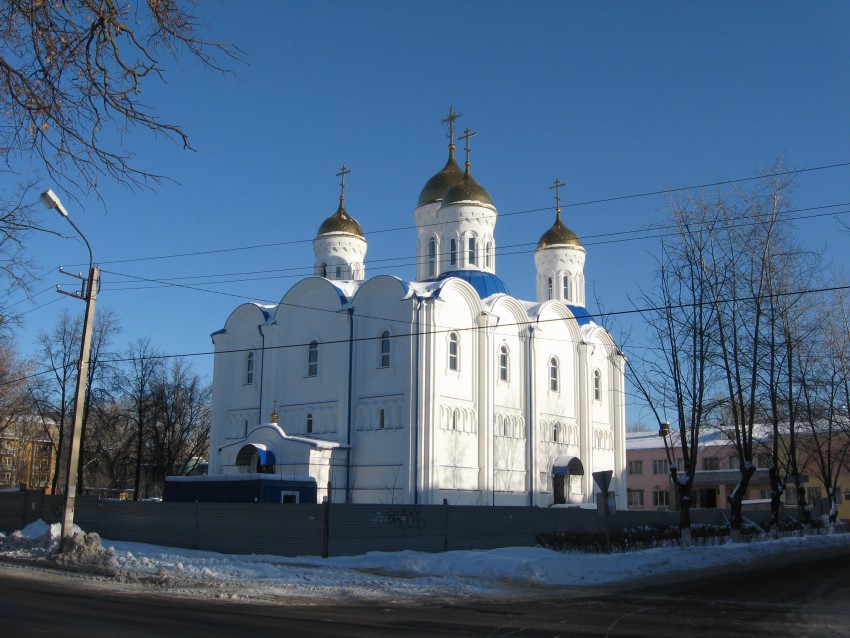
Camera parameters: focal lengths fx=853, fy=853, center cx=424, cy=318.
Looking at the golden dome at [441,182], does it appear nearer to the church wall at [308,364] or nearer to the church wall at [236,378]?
the church wall at [308,364]

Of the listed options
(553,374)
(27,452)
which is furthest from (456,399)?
(27,452)

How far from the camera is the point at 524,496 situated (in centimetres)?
3612

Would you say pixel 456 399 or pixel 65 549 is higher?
pixel 456 399

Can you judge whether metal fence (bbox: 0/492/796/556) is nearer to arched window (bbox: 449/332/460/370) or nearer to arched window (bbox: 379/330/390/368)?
arched window (bbox: 449/332/460/370)

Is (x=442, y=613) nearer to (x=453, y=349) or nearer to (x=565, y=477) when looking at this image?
(x=453, y=349)

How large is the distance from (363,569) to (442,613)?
253 inches

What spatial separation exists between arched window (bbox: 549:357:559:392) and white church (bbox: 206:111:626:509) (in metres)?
0.07

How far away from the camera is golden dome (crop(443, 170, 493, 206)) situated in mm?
40375

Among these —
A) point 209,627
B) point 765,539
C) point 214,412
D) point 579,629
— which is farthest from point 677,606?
point 214,412

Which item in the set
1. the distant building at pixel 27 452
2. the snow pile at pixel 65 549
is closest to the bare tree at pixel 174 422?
the distant building at pixel 27 452

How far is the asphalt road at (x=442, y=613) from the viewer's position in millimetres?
9953

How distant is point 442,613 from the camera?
40.3ft

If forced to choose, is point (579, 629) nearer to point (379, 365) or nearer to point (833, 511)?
point (379, 365)

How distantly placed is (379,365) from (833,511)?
63.1 feet
